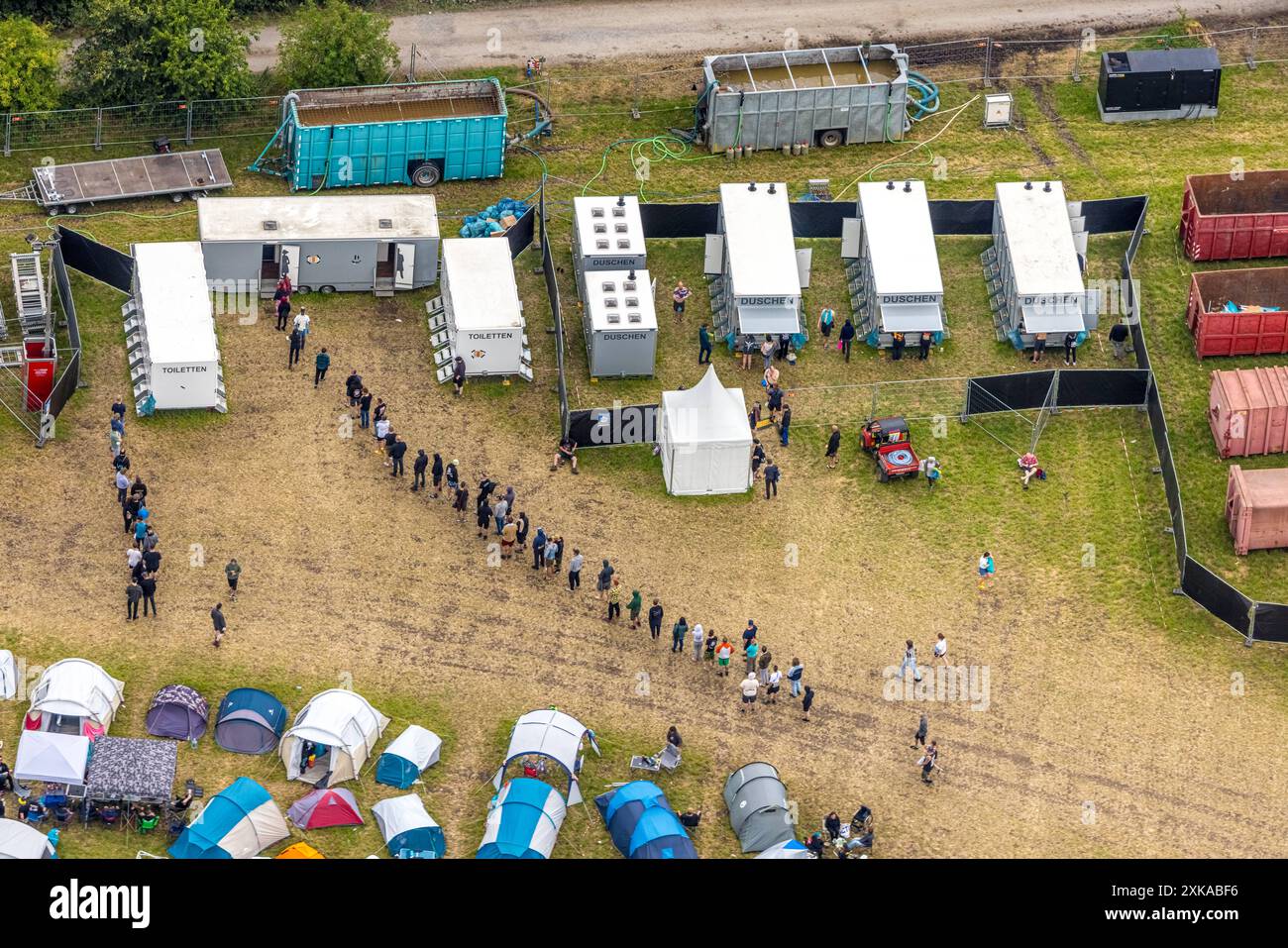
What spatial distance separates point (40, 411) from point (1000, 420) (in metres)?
28.5

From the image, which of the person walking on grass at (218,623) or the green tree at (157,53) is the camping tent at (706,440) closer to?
the person walking on grass at (218,623)

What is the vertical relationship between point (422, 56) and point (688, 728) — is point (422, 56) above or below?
above

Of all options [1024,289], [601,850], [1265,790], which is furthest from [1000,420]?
[601,850]

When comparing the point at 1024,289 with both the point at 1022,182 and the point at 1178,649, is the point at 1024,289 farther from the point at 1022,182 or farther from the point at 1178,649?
the point at 1178,649

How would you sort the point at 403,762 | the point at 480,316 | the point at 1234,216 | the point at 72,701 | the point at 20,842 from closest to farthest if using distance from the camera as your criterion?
the point at 20,842 → the point at 72,701 → the point at 403,762 → the point at 480,316 → the point at 1234,216

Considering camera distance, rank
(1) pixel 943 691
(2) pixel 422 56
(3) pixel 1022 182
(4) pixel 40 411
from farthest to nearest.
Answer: (2) pixel 422 56 → (3) pixel 1022 182 → (4) pixel 40 411 → (1) pixel 943 691

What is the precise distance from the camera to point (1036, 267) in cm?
8825

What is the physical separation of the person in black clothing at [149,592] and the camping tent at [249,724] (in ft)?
15.1

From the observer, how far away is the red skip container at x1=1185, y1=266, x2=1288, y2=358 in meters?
87.4

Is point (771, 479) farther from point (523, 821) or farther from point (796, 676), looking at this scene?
point (523, 821)

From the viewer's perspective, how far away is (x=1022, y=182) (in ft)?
300

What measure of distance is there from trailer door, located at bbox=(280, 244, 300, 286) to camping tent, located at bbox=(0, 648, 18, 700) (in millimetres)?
17273

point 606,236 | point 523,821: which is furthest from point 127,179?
point 523,821

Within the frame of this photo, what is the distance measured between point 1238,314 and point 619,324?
19056mm
